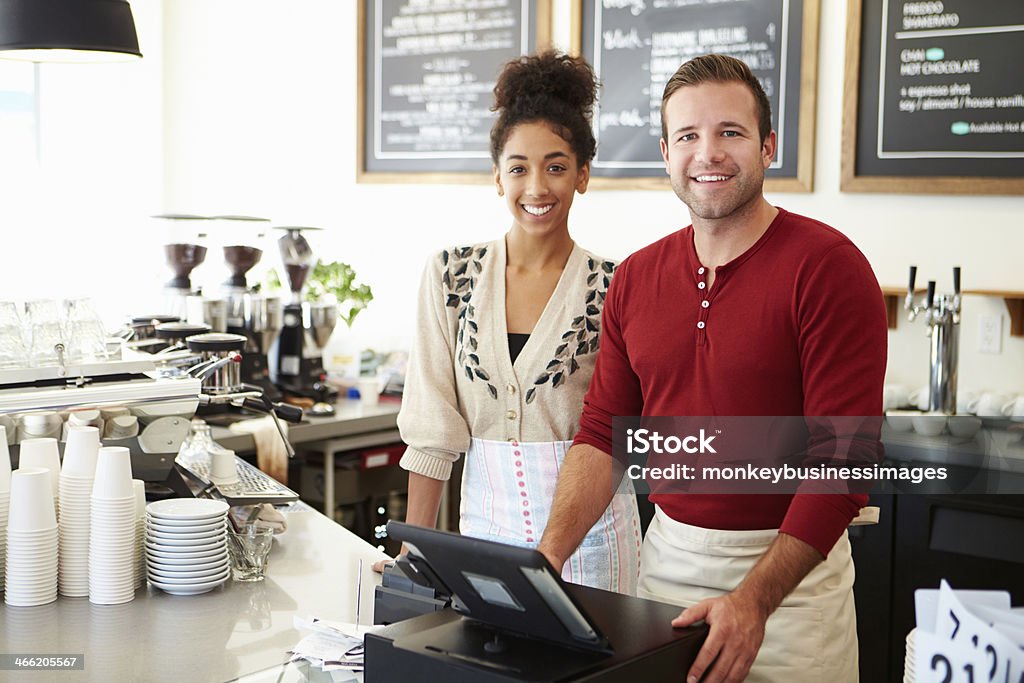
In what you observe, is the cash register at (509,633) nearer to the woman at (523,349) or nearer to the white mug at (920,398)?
the woman at (523,349)

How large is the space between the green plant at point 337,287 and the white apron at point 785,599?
2474 mm

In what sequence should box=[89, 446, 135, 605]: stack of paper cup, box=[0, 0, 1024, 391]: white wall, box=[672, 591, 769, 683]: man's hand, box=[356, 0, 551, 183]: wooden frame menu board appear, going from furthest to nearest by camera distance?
1. box=[0, 0, 1024, 391]: white wall
2. box=[356, 0, 551, 183]: wooden frame menu board
3. box=[89, 446, 135, 605]: stack of paper cup
4. box=[672, 591, 769, 683]: man's hand

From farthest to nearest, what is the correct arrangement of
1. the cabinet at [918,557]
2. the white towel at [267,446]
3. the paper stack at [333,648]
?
1. the white towel at [267,446]
2. the cabinet at [918,557]
3. the paper stack at [333,648]

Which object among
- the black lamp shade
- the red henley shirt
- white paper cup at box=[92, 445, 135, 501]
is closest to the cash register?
the red henley shirt

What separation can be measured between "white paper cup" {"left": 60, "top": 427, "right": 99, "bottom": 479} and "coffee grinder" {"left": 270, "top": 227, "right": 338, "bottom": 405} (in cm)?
186

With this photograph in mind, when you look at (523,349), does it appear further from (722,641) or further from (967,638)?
(967,638)

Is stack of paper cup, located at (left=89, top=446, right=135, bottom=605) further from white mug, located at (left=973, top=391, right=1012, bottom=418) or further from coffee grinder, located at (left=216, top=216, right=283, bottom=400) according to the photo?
white mug, located at (left=973, top=391, right=1012, bottom=418)

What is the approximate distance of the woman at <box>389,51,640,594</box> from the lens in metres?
2.02

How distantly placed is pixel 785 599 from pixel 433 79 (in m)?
2.97

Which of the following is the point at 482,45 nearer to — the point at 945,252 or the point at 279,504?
the point at 945,252

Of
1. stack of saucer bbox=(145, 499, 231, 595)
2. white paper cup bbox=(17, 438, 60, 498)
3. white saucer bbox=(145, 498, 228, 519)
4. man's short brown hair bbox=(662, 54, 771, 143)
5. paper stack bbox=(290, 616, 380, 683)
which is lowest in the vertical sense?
paper stack bbox=(290, 616, 380, 683)

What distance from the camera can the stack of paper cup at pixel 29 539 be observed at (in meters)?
1.83

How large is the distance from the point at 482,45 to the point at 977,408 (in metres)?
2.13

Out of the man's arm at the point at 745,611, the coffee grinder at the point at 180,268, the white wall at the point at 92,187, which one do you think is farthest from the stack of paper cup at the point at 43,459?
the white wall at the point at 92,187
